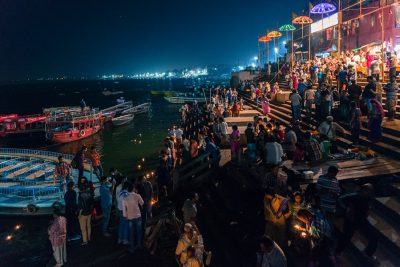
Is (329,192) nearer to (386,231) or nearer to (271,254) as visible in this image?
(386,231)

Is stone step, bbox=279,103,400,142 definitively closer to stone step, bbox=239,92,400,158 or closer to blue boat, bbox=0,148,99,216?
stone step, bbox=239,92,400,158

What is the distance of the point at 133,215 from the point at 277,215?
3860 mm

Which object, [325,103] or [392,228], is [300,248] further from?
[325,103]

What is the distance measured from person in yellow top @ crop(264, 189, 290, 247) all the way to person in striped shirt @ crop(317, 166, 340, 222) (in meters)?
0.86

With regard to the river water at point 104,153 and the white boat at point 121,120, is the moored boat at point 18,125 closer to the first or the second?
the river water at point 104,153

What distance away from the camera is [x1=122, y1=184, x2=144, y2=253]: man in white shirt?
8.22m

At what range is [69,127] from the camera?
3619 cm

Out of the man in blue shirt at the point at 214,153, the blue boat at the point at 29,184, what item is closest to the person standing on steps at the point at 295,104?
the man in blue shirt at the point at 214,153

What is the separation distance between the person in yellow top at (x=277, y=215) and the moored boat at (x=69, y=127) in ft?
107

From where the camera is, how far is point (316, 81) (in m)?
21.7

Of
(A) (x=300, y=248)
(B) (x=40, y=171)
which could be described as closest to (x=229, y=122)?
(B) (x=40, y=171)

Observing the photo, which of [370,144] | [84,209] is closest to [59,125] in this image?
[84,209]

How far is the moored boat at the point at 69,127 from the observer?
1377 inches

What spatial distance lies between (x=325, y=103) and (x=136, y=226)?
9336mm
